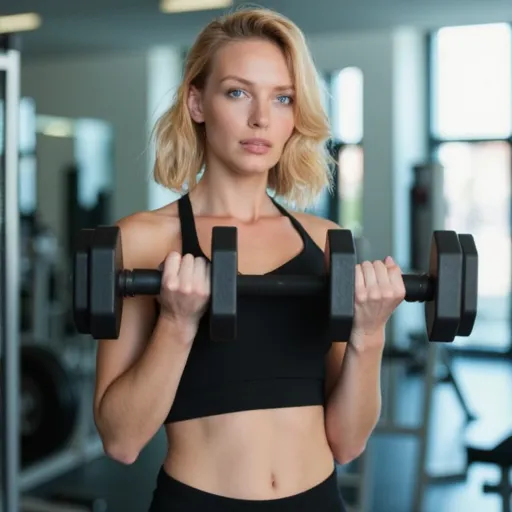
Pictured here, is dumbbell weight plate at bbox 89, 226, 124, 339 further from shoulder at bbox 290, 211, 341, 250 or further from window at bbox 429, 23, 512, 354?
window at bbox 429, 23, 512, 354

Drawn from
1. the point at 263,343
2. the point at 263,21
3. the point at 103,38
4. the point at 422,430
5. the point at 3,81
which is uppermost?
the point at 103,38

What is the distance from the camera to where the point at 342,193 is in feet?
→ 21.2

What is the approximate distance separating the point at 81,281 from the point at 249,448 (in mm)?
342

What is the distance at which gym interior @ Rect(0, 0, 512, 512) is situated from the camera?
2951mm

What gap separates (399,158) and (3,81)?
431cm

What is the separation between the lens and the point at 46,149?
5.71 m

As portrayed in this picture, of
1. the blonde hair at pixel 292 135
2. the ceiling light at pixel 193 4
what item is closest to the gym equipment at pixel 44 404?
the ceiling light at pixel 193 4

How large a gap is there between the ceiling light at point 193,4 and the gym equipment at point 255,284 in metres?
2.05

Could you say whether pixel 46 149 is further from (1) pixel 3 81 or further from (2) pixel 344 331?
(2) pixel 344 331

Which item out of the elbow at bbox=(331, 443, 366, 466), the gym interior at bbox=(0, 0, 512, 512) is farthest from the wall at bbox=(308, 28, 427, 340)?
the elbow at bbox=(331, 443, 366, 466)

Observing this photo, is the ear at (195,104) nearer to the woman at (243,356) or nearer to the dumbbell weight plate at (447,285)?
the woman at (243,356)

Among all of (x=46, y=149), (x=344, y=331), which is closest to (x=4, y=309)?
(x=344, y=331)

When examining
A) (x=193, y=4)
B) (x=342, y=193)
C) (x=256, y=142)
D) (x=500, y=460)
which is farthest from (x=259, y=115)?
(x=342, y=193)

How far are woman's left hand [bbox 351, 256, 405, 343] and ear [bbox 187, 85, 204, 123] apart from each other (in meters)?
0.38
